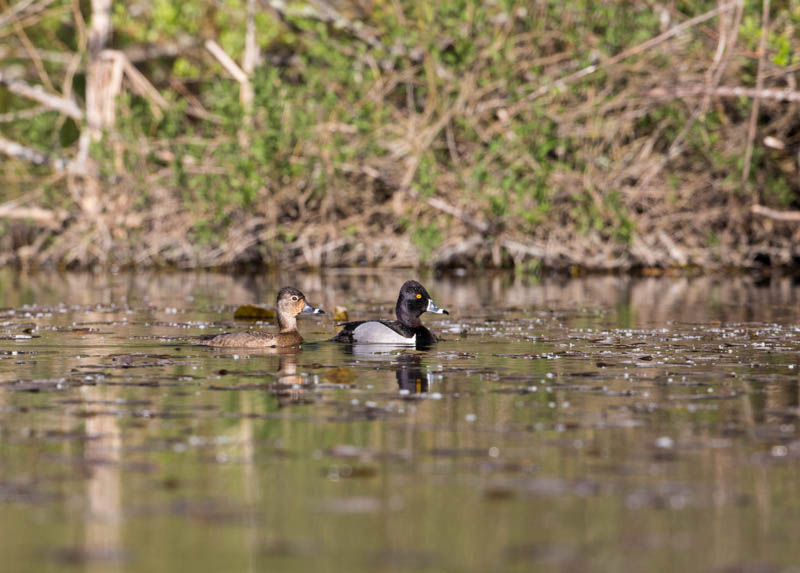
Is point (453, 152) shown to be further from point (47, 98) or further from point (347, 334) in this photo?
point (347, 334)

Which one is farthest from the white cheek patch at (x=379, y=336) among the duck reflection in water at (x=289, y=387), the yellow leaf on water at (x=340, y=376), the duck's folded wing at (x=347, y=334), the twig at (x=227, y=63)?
the twig at (x=227, y=63)

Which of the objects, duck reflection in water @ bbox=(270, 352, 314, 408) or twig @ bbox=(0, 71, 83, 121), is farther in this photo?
twig @ bbox=(0, 71, 83, 121)

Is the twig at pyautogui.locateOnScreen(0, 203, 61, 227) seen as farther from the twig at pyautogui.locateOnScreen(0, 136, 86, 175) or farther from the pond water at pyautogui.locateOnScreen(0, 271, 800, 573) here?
the pond water at pyautogui.locateOnScreen(0, 271, 800, 573)

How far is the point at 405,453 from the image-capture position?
21.1 feet

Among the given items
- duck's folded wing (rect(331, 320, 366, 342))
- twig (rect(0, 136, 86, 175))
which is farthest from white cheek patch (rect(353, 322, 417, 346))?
twig (rect(0, 136, 86, 175))

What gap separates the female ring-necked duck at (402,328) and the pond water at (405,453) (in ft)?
1.00

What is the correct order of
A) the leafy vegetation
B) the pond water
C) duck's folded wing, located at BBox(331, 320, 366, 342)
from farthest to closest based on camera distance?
the leafy vegetation, duck's folded wing, located at BBox(331, 320, 366, 342), the pond water

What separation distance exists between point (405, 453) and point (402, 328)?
580 cm

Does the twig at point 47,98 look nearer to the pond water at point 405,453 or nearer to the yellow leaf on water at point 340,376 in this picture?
the pond water at point 405,453

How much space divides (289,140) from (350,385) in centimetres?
1490

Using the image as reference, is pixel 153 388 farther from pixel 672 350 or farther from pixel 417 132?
pixel 417 132

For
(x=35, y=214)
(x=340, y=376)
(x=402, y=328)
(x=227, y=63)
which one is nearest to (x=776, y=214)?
(x=227, y=63)

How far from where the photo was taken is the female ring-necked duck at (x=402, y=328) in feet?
39.6

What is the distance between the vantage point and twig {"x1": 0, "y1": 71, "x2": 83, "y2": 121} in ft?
82.3
